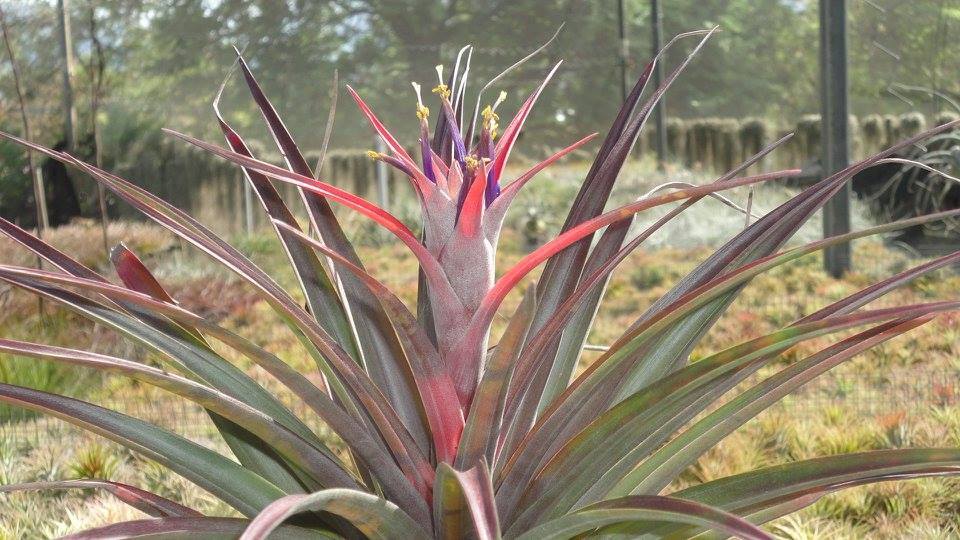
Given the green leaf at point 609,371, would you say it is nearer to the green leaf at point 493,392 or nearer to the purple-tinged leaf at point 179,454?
the green leaf at point 493,392

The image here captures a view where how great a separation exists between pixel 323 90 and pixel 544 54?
296 cm

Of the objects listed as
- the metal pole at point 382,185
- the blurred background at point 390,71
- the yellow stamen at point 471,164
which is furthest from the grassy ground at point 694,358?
the metal pole at point 382,185

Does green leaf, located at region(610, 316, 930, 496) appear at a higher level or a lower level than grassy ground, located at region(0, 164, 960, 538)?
higher

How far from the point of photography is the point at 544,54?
12.0 meters

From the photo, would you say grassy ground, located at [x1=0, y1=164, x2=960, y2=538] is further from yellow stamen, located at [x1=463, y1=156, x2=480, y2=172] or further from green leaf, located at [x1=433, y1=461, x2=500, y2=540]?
yellow stamen, located at [x1=463, y1=156, x2=480, y2=172]

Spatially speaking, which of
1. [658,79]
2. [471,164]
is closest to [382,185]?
[658,79]

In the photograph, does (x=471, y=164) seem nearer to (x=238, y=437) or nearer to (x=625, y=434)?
(x=625, y=434)

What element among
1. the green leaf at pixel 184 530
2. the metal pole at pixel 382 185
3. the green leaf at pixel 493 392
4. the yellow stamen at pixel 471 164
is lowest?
the metal pole at pixel 382 185

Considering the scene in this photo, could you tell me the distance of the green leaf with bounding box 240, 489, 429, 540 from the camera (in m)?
0.62

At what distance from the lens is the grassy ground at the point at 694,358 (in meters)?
1.77

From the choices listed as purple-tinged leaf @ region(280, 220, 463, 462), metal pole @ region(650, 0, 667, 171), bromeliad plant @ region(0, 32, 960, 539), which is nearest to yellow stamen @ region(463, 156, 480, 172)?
bromeliad plant @ region(0, 32, 960, 539)

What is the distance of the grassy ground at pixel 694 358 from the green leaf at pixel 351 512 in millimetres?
934

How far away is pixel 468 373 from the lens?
2.93ft

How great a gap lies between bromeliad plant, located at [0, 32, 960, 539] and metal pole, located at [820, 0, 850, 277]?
4.32 m
